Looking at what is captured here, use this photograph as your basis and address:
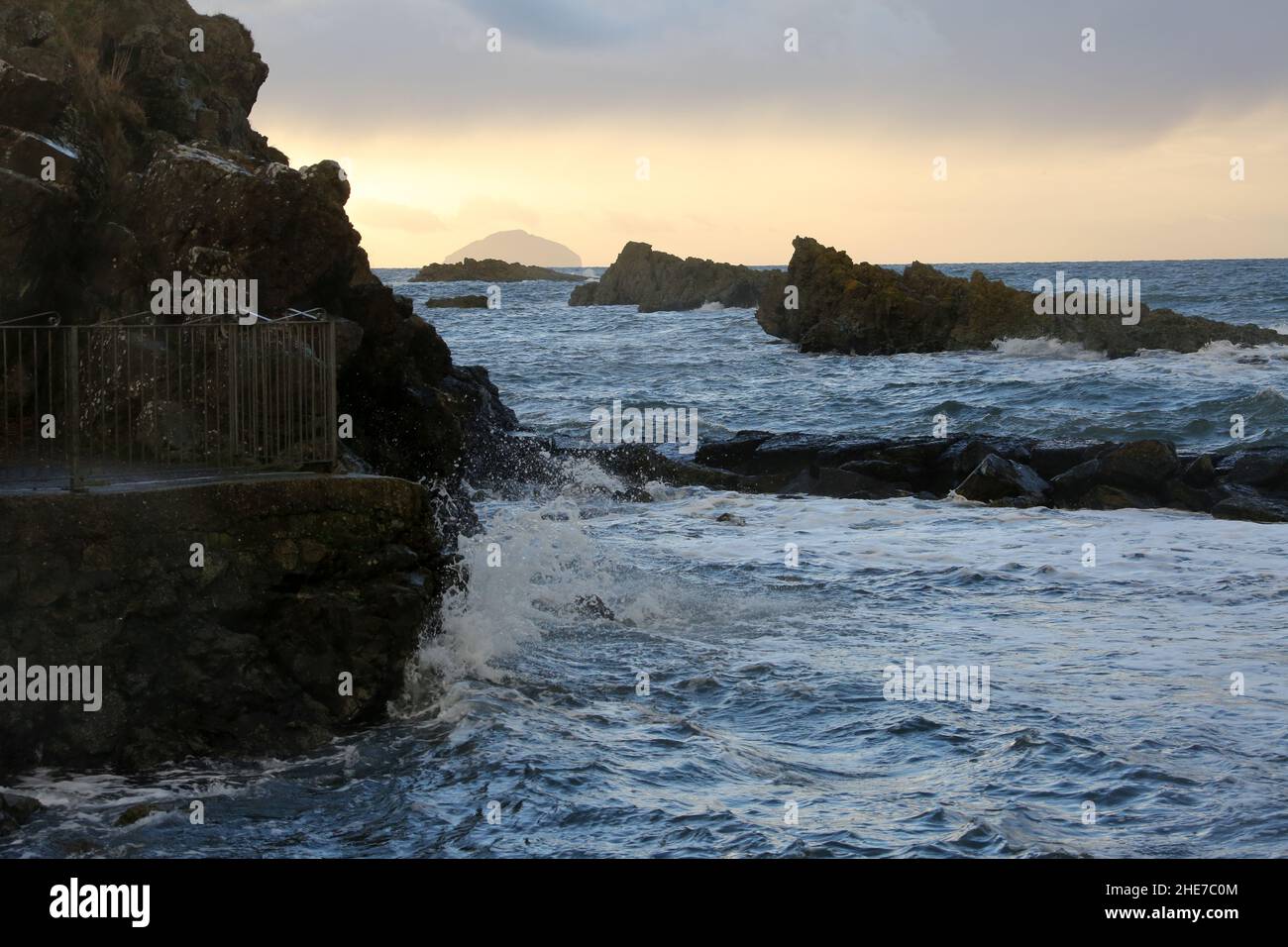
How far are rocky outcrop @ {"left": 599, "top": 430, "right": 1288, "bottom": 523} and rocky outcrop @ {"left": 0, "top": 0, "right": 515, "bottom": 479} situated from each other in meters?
6.52

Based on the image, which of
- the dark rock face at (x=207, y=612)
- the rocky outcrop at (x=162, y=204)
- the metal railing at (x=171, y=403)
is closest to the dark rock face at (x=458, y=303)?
the rocky outcrop at (x=162, y=204)

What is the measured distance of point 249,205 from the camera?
1478 centimetres

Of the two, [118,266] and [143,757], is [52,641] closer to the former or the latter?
[143,757]

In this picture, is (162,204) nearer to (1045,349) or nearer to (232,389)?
(232,389)

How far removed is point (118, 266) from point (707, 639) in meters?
7.14

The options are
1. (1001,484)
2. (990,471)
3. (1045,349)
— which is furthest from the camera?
(1045,349)

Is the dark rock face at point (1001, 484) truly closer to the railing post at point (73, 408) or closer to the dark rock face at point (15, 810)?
the railing post at point (73, 408)

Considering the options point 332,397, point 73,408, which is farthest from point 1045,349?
point 73,408

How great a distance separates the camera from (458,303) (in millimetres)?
108125

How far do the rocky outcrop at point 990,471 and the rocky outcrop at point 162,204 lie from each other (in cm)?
652

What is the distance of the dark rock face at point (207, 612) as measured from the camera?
29.8 ft

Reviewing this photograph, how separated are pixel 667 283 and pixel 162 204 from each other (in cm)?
9386

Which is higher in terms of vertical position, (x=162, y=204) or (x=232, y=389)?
(x=162, y=204)
